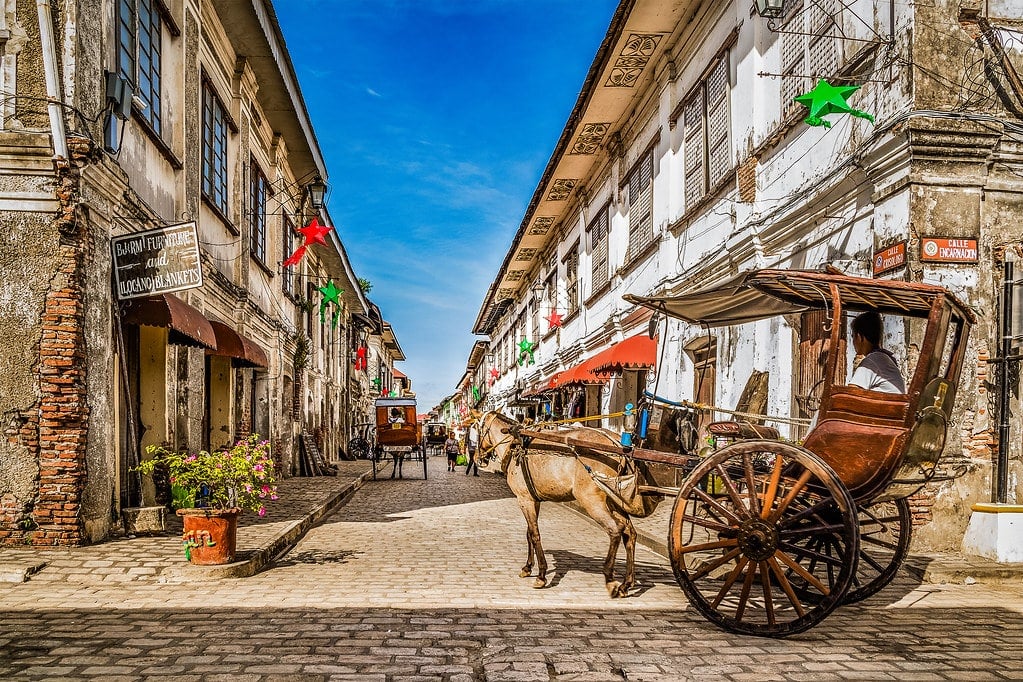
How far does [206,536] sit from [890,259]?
6.91 m

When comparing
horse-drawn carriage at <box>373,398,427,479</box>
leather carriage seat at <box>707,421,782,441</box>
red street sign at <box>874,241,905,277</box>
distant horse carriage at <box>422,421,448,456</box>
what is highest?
red street sign at <box>874,241,905,277</box>

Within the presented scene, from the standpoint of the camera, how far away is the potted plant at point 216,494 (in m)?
7.78

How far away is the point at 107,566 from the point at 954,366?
7131mm

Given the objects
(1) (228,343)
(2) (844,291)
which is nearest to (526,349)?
(1) (228,343)

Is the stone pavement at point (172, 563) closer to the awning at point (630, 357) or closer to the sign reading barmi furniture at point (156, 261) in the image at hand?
the sign reading barmi furniture at point (156, 261)

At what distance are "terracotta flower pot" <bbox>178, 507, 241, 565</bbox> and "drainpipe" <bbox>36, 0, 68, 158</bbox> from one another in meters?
3.76

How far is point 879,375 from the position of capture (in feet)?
18.7

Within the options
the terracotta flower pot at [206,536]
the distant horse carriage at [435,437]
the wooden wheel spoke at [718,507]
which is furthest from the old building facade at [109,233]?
the distant horse carriage at [435,437]

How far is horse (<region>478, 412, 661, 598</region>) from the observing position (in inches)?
279

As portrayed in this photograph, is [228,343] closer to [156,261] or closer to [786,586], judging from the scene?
[156,261]

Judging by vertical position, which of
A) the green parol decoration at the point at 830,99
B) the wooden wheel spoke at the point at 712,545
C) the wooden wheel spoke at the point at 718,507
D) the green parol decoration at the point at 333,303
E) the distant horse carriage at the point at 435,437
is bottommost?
the distant horse carriage at the point at 435,437

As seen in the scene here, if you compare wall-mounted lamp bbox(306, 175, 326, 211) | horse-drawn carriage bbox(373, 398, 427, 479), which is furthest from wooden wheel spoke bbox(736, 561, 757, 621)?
horse-drawn carriage bbox(373, 398, 427, 479)

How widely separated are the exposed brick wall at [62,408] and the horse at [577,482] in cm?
411

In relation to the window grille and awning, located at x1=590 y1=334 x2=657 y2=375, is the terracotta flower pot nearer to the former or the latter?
awning, located at x1=590 y1=334 x2=657 y2=375
